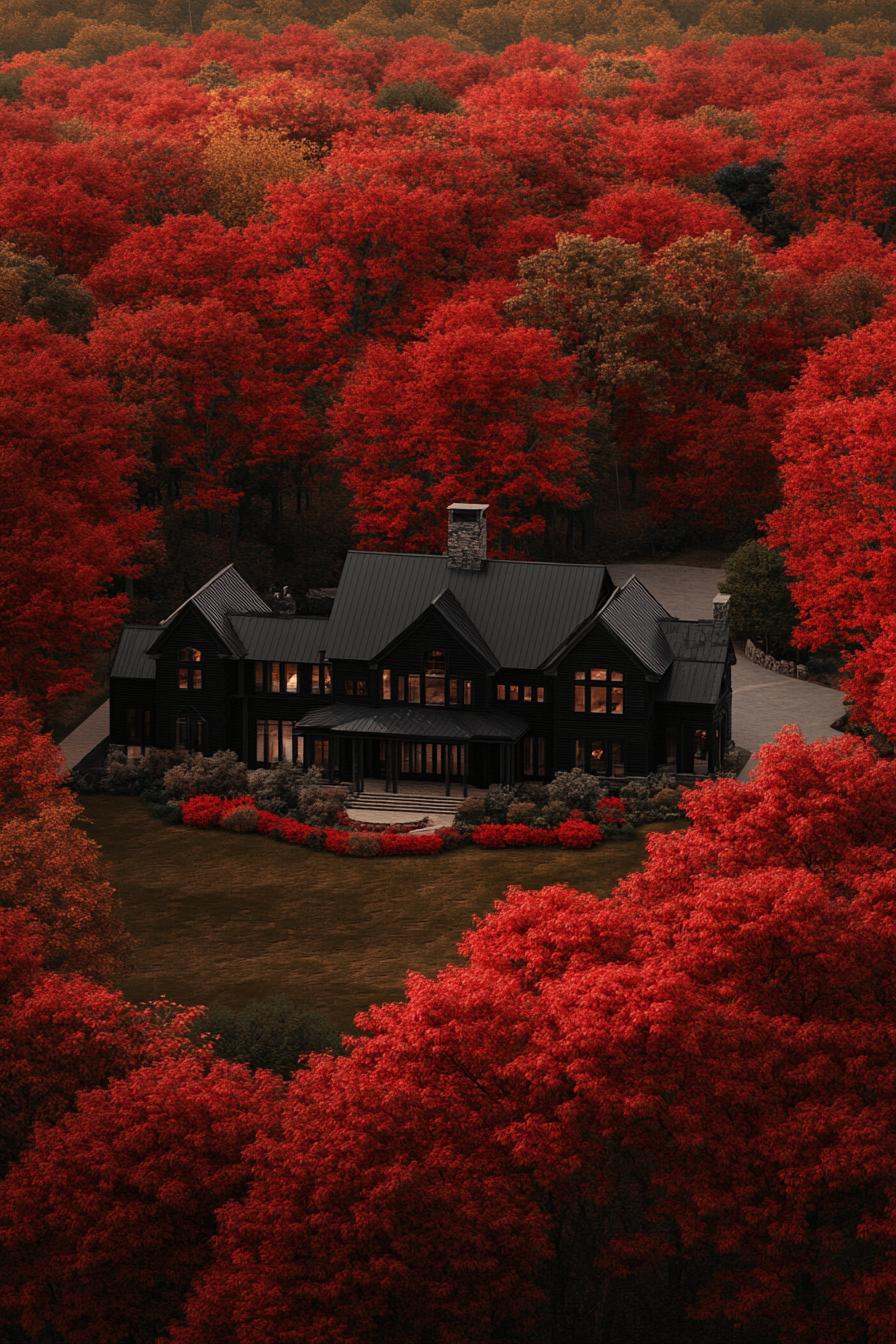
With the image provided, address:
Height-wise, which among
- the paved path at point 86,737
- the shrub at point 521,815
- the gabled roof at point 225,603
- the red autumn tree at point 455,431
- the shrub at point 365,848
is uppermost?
the red autumn tree at point 455,431

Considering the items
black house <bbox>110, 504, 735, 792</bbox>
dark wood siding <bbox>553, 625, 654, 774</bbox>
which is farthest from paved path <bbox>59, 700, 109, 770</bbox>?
dark wood siding <bbox>553, 625, 654, 774</bbox>

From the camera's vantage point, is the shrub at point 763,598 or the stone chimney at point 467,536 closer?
the stone chimney at point 467,536

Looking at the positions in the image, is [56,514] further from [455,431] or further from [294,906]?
[455,431]

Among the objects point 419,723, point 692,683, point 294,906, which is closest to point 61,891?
point 294,906

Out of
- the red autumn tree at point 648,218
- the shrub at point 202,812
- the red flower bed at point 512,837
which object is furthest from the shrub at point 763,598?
the shrub at point 202,812

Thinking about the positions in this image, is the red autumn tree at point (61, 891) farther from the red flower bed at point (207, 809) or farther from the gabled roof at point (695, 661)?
the gabled roof at point (695, 661)
